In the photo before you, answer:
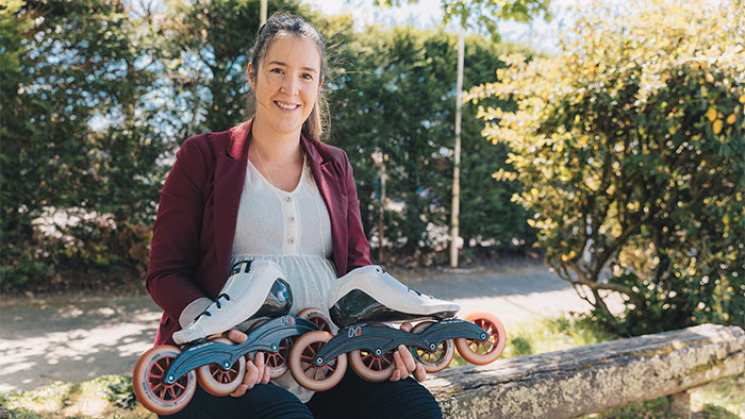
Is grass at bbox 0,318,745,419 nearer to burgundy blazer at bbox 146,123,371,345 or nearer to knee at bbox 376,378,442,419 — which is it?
burgundy blazer at bbox 146,123,371,345

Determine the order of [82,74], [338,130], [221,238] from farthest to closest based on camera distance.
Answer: [338,130] < [82,74] < [221,238]

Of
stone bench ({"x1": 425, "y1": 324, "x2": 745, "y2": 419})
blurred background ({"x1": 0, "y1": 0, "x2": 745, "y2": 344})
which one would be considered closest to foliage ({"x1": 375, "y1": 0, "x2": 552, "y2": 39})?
blurred background ({"x1": 0, "y1": 0, "x2": 745, "y2": 344})

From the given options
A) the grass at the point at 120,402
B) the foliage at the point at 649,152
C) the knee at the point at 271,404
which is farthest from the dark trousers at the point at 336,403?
the foliage at the point at 649,152

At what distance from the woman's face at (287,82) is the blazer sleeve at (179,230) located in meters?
0.26

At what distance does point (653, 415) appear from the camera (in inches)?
130

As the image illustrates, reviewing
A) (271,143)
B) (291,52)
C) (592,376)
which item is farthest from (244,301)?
(592,376)

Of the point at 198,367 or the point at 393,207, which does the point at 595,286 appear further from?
the point at 198,367

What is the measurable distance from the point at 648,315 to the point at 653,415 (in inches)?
42.9

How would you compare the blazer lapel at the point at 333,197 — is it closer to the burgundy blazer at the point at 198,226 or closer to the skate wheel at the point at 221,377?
the burgundy blazer at the point at 198,226

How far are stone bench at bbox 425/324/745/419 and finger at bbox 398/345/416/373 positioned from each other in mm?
688

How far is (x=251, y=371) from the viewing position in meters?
1.41

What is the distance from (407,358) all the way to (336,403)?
256 mm

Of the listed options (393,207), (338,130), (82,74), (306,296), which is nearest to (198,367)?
(306,296)

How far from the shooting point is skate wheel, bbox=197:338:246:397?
4.35ft
